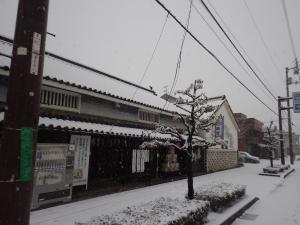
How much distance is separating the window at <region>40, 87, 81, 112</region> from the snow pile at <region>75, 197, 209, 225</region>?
5.99 metres

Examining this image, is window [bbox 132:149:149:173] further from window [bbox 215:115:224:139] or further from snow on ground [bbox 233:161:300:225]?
window [bbox 215:115:224:139]

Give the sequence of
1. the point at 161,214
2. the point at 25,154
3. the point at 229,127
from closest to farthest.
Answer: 1. the point at 25,154
2. the point at 161,214
3. the point at 229,127

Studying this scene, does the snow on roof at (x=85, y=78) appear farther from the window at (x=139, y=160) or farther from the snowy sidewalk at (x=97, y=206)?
the snowy sidewalk at (x=97, y=206)

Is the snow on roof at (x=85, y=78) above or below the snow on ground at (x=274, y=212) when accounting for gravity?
above

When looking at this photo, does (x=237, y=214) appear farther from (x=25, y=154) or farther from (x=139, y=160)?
(x=25, y=154)

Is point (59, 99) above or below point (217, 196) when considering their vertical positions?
above

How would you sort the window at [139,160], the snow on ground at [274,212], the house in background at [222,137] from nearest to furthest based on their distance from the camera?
the snow on ground at [274,212] < the window at [139,160] < the house in background at [222,137]

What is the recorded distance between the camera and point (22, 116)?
7.28 feet

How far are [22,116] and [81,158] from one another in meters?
8.32

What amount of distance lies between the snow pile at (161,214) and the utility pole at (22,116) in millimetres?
2922

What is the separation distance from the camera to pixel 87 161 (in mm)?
10352

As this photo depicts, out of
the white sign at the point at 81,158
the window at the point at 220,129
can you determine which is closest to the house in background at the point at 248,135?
the window at the point at 220,129

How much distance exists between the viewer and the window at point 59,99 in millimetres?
9961

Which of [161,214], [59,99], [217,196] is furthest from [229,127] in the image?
[161,214]
